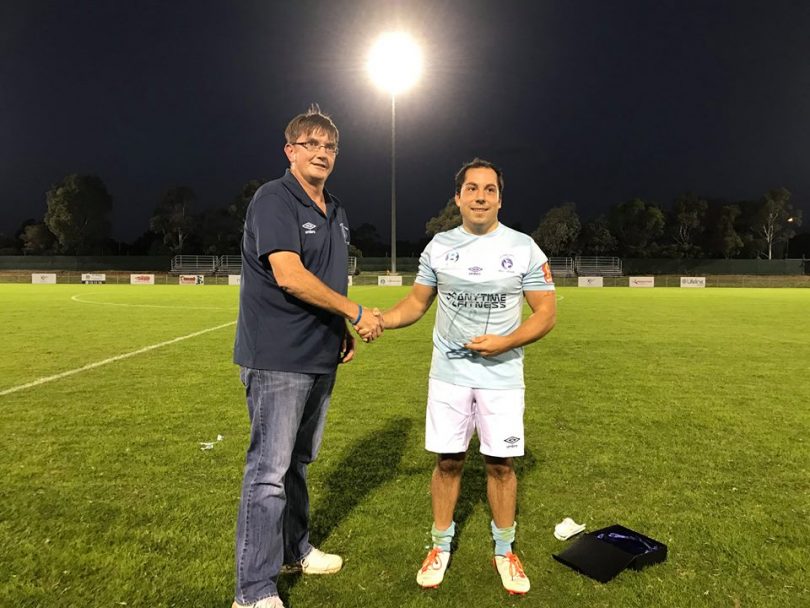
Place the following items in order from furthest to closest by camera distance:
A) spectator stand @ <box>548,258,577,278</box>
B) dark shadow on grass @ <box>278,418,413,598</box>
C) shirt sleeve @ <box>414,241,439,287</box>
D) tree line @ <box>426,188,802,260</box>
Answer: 1. tree line @ <box>426,188,802,260</box>
2. spectator stand @ <box>548,258,577,278</box>
3. dark shadow on grass @ <box>278,418,413,598</box>
4. shirt sleeve @ <box>414,241,439,287</box>

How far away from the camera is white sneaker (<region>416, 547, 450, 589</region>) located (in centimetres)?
301

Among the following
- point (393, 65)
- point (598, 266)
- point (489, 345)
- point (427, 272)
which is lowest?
point (598, 266)

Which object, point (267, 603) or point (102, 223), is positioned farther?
point (102, 223)

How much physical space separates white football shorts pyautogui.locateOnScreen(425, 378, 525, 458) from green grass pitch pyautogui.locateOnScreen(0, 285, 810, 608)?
2.39 feet

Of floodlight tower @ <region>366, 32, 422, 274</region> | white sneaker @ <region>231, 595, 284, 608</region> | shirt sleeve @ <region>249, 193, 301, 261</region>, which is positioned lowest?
white sneaker @ <region>231, 595, 284, 608</region>

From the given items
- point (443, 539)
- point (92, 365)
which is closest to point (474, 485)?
point (443, 539)

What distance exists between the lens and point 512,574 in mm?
3008

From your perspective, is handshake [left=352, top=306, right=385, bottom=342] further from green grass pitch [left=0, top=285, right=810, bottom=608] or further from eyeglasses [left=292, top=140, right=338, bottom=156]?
green grass pitch [left=0, top=285, right=810, bottom=608]

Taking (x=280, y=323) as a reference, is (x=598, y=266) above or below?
below

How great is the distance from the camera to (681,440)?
18.0ft

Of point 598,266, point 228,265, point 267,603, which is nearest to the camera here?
point 267,603

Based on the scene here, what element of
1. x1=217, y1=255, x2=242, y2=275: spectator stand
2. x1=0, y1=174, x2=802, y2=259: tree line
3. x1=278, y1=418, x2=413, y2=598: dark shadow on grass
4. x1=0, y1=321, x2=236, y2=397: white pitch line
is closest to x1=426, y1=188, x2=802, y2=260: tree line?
x1=0, y1=174, x2=802, y2=259: tree line

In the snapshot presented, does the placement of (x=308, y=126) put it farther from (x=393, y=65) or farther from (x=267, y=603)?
(x=393, y=65)

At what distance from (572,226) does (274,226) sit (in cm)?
6818
